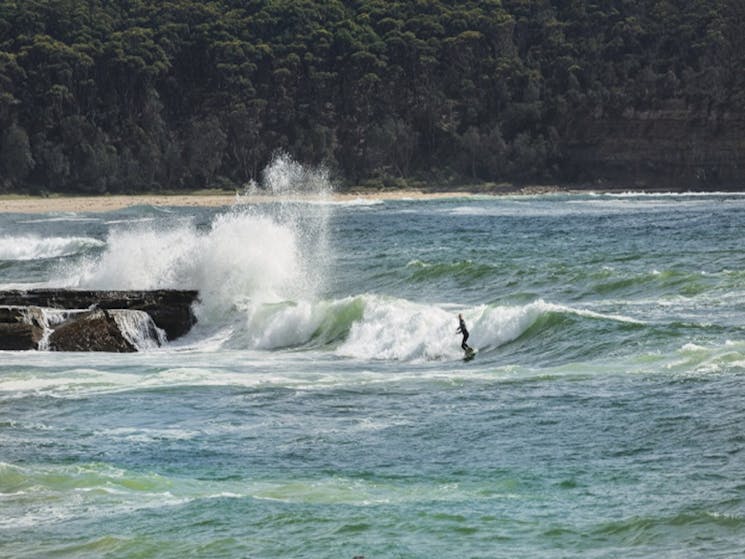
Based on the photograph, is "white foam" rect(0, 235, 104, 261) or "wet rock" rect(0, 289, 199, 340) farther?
"white foam" rect(0, 235, 104, 261)

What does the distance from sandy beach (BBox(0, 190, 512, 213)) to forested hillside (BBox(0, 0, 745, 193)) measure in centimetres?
483

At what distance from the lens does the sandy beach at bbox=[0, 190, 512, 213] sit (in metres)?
93.4

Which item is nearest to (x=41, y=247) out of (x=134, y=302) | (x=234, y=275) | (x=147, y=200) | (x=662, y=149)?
(x=234, y=275)

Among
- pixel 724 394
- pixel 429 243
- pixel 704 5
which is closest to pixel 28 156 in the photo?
pixel 704 5

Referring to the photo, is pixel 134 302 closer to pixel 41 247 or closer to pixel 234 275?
pixel 234 275

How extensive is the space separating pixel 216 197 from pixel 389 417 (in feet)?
294

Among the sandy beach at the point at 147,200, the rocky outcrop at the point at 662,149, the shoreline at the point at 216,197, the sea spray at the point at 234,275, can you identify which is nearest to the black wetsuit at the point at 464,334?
the sea spray at the point at 234,275

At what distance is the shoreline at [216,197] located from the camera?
313 ft

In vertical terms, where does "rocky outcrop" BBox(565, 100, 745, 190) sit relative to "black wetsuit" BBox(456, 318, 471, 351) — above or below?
above

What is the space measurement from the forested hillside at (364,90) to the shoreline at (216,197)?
3.55 metres

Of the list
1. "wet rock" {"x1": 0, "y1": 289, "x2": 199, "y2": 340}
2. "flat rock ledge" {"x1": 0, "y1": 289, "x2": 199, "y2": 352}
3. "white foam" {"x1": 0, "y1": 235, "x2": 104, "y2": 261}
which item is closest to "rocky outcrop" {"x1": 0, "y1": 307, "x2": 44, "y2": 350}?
"flat rock ledge" {"x1": 0, "y1": 289, "x2": 199, "y2": 352}

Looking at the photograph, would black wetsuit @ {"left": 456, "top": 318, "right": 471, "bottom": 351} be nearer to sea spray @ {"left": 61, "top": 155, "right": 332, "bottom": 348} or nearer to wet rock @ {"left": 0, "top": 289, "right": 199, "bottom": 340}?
sea spray @ {"left": 61, "top": 155, "right": 332, "bottom": 348}

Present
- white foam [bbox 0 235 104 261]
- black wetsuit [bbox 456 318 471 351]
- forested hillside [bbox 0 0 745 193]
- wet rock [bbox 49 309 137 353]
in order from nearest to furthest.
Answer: black wetsuit [bbox 456 318 471 351], wet rock [bbox 49 309 137 353], white foam [bbox 0 235 104 261], forested hillside [bbox 0 0 745 193]

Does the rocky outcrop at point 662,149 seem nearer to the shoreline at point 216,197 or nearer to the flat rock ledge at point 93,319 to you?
the shoreline at point 216,197
